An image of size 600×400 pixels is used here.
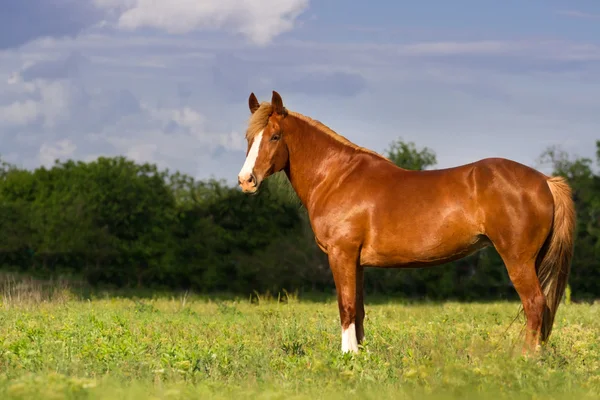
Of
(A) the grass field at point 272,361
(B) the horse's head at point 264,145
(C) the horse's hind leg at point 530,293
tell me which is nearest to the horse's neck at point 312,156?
(B) the horse's head at point 264,145

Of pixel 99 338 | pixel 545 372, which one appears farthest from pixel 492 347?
pixel 99 338

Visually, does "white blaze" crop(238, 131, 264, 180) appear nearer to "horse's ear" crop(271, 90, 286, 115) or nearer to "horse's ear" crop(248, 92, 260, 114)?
"horse's ear" crop(271, 90, 286, 115)

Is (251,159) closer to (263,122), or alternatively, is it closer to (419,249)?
Answer: (263,122)

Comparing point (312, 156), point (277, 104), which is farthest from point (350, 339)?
point (277, 104)

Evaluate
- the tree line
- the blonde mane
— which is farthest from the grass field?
the tree line

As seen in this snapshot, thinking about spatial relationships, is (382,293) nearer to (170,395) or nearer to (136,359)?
(136,359)

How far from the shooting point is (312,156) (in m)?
9.04

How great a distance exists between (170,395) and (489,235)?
416 cm

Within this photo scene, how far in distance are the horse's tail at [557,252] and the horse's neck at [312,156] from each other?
2.47m

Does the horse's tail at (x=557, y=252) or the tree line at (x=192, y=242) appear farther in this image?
the tree line at (x=192, y=242)

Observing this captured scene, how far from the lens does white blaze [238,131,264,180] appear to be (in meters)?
8.53

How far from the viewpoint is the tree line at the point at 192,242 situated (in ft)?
109

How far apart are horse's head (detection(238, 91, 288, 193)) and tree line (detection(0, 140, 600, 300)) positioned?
24585 mm

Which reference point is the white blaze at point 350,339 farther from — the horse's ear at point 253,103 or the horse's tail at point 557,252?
the horse's ear at point 253,103
